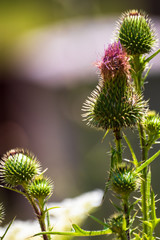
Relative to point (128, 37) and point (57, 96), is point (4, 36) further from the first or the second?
point (128, 37)

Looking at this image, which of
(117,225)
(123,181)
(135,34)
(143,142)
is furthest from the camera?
(135,34)

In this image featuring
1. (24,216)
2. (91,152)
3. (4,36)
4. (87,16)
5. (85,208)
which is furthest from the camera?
(87,16)

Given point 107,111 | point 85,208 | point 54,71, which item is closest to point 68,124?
point 54,71

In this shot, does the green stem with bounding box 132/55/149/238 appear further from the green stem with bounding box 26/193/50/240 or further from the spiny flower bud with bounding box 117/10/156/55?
the green stem with bounding box 26/193/50/240

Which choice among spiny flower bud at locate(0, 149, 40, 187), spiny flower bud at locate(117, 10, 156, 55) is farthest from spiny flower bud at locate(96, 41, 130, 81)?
spiny flower bud at locate(0, 149, 40, 187)

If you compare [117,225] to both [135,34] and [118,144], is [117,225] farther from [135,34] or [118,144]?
[135,34]

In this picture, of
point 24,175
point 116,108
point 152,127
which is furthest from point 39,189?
point 152,127
